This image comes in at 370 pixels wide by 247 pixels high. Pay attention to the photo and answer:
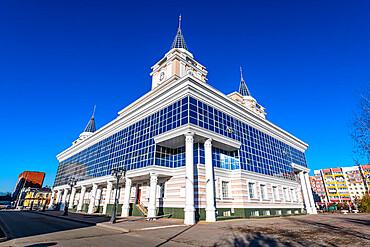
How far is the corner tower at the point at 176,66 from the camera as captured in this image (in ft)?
115

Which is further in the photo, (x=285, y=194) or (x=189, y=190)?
(x=285, y=194)

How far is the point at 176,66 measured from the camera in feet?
114

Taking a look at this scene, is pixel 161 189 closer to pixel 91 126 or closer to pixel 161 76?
pixel 161 76

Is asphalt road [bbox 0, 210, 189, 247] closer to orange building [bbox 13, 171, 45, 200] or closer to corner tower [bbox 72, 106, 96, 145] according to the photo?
corner tower [bbox 72, 106, 96, 145]

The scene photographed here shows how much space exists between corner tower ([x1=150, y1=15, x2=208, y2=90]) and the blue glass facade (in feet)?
31.9

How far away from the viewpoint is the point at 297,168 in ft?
137

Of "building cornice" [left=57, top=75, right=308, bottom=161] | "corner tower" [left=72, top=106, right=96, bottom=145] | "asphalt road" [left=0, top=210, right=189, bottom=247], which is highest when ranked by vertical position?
"corner tower" [left=72, top=106, right=96, bottom=145]

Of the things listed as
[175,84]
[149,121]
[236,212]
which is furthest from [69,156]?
[236,212]

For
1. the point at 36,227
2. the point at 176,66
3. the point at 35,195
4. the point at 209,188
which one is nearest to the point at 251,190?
the point at 209,188

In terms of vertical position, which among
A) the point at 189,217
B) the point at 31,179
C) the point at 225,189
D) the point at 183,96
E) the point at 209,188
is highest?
the point at 31,179

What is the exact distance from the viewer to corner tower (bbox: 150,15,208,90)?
115 feet

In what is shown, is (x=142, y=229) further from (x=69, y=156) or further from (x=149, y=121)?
(x=69, y=156)

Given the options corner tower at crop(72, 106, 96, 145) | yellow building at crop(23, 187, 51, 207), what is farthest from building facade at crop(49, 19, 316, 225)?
yellow building at crop(23, 187, 51, 207)

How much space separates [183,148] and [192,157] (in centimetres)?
506
